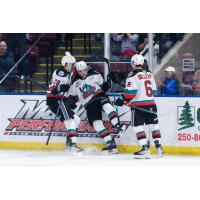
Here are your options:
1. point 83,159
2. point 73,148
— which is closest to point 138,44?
point 73,148

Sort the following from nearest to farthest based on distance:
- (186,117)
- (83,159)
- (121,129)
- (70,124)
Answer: (83,159)
(186,117)
(70,124)
(121,129)

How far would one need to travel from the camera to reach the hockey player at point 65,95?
16.3 metres

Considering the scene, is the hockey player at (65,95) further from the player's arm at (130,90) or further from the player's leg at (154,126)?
the player's leg at (154,126)

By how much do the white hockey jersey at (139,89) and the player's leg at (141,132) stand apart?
0.17m

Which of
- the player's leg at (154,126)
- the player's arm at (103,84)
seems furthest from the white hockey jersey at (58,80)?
the player's leg at (154,126)

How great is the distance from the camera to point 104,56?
16.7m

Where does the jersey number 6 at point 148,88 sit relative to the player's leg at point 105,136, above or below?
above

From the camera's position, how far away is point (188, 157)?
52.4 ft

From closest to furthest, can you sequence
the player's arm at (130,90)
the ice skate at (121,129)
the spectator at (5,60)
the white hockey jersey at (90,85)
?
the player's arm at (130,90), the white hockey jersey at (90,85), the ice skate at (121,129), the spectator at (5,60)

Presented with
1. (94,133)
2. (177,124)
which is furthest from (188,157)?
(94,133)

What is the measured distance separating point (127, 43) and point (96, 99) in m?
1.12

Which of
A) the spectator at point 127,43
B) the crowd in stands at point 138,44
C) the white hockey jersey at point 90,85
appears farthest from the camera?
the spectator at point 127,43

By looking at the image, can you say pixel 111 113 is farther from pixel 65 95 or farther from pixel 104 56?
pixel 104 56

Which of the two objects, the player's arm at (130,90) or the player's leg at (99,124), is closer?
the player's arm at (130,90)
